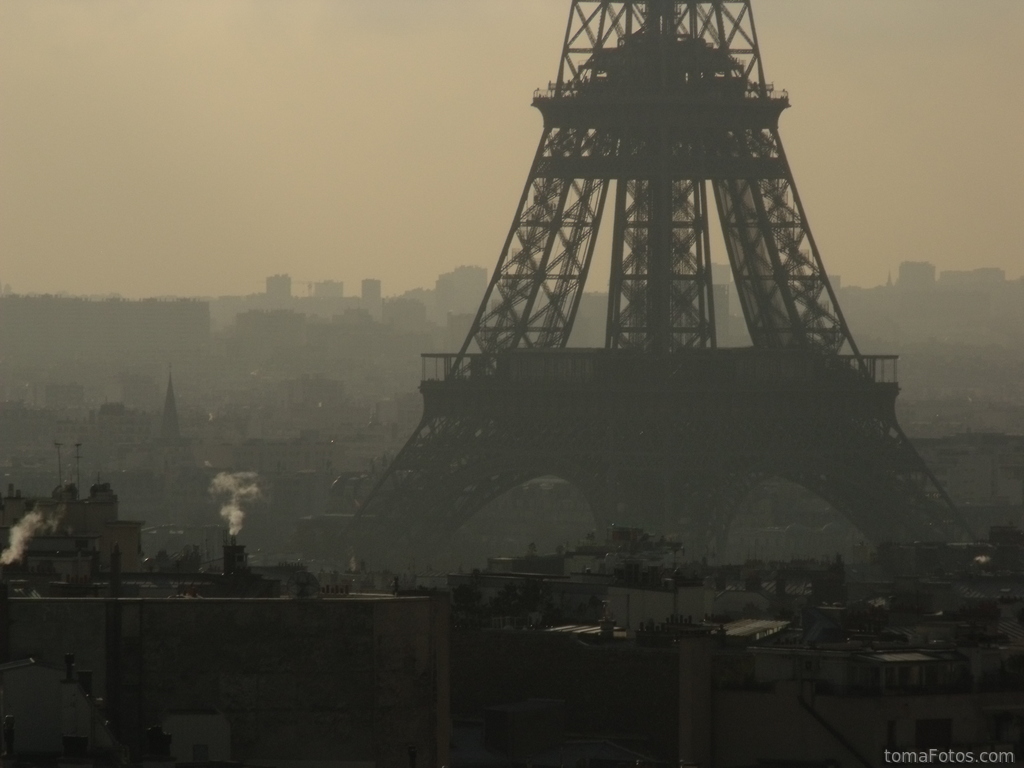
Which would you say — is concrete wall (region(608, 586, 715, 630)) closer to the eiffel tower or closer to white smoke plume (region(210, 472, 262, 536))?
the eiffel tower

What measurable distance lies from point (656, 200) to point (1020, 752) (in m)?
46.2

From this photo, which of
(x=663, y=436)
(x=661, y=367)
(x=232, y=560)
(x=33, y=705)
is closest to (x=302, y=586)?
(x=33, y=705)

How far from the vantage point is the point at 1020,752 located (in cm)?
2197

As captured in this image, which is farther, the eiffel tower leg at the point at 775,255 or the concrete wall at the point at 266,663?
the eiffel tower leg at the point at 775,255

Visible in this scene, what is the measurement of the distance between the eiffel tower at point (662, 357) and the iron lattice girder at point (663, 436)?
4 cm

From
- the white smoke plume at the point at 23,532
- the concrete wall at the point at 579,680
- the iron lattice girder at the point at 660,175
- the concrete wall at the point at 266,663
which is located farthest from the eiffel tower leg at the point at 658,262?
the concrete wall at the point at 266,663

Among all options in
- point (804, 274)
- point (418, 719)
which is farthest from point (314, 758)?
A: point (804, 274)

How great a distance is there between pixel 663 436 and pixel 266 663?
1791 inches

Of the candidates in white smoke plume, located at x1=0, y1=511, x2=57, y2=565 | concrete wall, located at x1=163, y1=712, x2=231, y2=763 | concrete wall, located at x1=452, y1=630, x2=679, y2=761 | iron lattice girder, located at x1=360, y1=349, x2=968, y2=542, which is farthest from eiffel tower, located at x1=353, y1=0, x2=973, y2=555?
concrete wall, located at x1=163, y1=712, x2=231, y2=763

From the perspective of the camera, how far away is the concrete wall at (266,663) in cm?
2025

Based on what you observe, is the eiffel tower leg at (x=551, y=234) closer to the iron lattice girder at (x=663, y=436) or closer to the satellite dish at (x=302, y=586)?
the iron lattice girder at (x=663, y=436)

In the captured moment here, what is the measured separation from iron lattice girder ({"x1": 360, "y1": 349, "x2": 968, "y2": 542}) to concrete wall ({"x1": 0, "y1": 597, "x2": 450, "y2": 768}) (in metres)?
44.8

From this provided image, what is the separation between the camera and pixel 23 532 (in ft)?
119

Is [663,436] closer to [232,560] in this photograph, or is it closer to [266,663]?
[232,560]
